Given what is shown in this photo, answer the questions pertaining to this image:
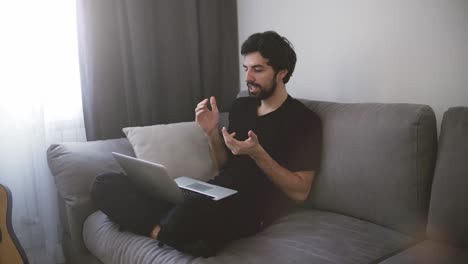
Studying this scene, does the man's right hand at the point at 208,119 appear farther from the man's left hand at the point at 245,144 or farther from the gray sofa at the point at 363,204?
the gray sofa at the point at 363,204

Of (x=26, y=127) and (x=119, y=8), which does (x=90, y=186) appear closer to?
(x=26, y=127)

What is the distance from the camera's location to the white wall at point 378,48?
1642 millimetres

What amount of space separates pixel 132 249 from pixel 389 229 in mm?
953

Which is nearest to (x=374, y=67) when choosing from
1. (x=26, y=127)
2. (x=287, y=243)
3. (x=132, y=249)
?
(x=287, y=243)

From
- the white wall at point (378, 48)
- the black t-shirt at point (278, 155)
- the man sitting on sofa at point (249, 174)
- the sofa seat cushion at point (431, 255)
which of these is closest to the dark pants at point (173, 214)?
the man sitting on sofa at point (249, 174)

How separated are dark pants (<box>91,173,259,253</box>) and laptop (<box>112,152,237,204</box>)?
0.03m

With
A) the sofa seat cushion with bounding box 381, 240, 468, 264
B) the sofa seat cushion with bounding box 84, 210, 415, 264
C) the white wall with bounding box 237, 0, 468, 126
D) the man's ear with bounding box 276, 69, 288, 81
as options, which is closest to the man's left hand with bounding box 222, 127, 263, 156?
the sofa seat cushion with bounding box 84, 210, 415, 264

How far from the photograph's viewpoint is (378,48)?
1897 mm

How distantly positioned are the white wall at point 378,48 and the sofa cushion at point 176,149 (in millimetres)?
730

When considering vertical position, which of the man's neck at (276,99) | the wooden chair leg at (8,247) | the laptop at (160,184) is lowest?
the wooden chair leg at (8,247)

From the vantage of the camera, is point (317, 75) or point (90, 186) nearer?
point (90, 186)

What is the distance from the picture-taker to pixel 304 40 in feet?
7.44

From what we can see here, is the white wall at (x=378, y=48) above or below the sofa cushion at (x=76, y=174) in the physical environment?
above

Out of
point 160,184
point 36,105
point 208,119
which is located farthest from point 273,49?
point 36,105
